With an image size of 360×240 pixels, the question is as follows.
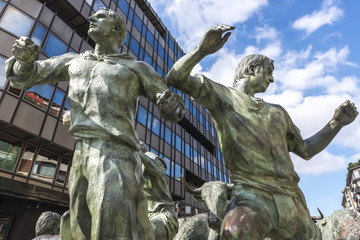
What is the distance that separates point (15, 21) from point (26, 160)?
650cm

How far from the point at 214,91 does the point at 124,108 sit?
778mm

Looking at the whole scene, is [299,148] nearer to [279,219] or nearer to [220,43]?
[279,219]

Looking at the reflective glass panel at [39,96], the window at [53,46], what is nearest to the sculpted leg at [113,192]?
the reflective glass panel at [39,96]

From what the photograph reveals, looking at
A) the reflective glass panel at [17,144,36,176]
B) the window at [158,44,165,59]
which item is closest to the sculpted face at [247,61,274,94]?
the reflective glass panel at [17,144,36,176]

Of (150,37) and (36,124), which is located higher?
(150,37)

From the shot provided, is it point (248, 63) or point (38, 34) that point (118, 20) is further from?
point (38, 34)

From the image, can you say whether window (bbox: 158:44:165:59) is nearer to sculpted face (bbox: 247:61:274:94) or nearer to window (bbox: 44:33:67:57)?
window (bbox: 44:33:67:57)

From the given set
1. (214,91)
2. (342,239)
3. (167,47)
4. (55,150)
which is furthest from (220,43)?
(167,47)

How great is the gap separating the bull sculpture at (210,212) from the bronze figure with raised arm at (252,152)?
82cm

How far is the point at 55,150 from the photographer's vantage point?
13031mm

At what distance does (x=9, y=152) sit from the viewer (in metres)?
11.5

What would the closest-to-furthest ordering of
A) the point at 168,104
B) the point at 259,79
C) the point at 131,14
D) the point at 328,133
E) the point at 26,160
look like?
1. the point at 168,104
2. the point at 259,79
3. the point at 328,133
4. the point at 26,160
5. the point at 131,14

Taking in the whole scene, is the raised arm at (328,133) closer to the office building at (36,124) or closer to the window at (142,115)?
the office building at (36,124)

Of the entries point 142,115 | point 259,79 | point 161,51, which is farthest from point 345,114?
point 161,51
